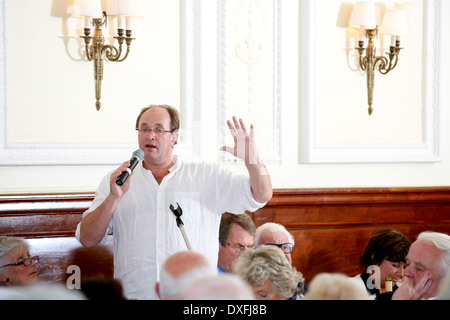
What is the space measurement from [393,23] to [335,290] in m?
2.67

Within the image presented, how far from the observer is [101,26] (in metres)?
3.04

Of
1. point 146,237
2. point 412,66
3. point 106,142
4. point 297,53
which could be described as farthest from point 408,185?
point 146,237

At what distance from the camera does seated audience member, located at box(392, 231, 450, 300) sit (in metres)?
1.23

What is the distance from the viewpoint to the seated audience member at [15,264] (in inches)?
49.8

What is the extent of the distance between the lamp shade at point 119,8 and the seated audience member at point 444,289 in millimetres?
2198

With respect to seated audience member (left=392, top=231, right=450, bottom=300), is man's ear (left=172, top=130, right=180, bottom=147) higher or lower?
higher

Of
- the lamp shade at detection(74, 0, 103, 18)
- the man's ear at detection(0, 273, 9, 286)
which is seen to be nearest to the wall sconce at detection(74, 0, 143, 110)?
the lamp shade at detection(74, 0, 103, 18)

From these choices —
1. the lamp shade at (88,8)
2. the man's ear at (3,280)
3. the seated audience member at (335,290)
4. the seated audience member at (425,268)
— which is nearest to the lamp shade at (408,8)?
the lamp shade at (88,8)

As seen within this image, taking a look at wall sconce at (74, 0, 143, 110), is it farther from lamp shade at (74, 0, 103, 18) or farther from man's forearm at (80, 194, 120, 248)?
man's forearm at (80, 194, 120, 248)

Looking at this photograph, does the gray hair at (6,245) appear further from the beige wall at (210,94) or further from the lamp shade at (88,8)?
the lamp shade at (88,8)

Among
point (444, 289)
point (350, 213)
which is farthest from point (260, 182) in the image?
point (350, 213)

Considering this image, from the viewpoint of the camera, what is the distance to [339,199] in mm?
3467

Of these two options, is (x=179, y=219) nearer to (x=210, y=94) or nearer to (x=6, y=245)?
(x=6, y=245)

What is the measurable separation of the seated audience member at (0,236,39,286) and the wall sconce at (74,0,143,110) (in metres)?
1.42
